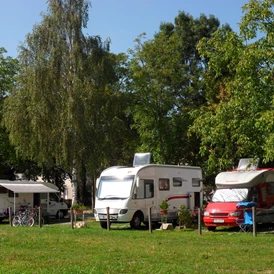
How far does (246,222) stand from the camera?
61.5 ft

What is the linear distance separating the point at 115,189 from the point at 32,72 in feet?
42.2

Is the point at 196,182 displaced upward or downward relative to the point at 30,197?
upward

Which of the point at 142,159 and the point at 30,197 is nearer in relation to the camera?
the point at 142,159

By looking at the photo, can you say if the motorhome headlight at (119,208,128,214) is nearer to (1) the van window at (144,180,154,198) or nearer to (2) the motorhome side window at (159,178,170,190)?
(1) the van window at (144,180,154,198)

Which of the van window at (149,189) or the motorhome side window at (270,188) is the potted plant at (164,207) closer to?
the van window at (149,189)

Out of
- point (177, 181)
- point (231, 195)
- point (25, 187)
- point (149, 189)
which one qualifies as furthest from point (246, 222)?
point (25, 187)

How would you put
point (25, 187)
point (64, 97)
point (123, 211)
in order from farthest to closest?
point (64, 97)
point (25, 187)
point (123, 211)

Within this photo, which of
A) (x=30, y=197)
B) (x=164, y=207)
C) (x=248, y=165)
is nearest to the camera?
(x=248, y=165)

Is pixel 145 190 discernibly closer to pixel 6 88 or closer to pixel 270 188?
pixel 270 188

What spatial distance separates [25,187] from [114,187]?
26.2 ft

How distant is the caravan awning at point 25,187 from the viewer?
27.4 meters

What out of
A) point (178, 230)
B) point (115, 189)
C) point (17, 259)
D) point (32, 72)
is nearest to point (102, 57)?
point (32, 72)

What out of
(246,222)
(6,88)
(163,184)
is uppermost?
(6,88)

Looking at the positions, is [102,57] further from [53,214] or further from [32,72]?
[53,214]
